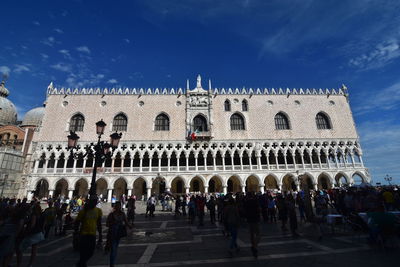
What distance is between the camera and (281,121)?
3275 centimetres

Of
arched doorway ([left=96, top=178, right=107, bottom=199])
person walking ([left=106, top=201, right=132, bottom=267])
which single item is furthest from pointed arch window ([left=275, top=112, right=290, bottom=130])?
person walking ([left=106, top=201, right=132, bottom=267])

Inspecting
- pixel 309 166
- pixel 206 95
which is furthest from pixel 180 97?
pixel 309 166

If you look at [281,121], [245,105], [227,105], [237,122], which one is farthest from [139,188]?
[281,121]

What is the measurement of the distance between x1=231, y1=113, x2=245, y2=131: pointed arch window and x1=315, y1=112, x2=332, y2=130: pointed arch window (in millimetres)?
11981

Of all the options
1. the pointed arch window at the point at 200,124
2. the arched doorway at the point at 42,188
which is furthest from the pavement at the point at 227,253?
the arched doorway at the point at 42,188

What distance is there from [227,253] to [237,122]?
90.8 feet

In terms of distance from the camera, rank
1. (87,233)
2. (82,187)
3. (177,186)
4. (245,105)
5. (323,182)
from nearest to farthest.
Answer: (87,233)
(82,187)
(177,186)
(323,182)
(245,105)

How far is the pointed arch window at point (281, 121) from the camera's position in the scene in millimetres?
32250

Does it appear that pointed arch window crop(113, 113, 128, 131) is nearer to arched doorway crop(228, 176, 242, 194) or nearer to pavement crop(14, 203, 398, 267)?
arched doorway crop(228, 176, 242, 194)

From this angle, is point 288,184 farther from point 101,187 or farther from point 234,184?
point 101,187

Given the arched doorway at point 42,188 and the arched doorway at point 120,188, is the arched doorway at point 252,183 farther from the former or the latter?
the arched doorway at point 42,188

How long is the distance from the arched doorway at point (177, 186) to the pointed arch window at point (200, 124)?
8.03 m

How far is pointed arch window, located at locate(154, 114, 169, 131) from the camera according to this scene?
3161 centimetres

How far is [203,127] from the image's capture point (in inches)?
1239
